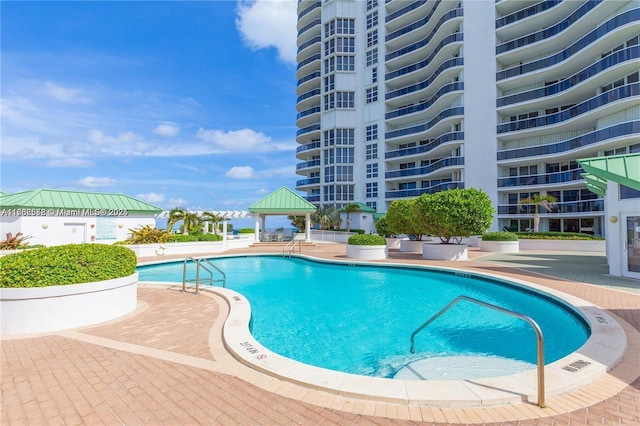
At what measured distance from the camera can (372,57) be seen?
153 feet

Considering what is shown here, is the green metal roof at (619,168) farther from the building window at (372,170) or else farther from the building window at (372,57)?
the building window at (372,57)

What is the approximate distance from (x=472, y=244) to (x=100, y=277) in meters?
29.3

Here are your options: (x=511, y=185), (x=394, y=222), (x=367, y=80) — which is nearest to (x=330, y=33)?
(x=367, y=80)

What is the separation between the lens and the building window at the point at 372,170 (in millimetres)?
46312

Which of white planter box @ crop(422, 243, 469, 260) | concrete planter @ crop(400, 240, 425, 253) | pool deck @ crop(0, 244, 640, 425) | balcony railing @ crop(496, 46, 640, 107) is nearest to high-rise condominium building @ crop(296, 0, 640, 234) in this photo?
balcony railing @ crop(496, 46, 640, 107)

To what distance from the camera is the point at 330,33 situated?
Answer: 48.7 metres

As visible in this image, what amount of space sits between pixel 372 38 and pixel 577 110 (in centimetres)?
2948

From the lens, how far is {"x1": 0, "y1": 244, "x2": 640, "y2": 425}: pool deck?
141 inches

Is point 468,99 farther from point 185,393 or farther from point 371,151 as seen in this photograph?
point 185,393

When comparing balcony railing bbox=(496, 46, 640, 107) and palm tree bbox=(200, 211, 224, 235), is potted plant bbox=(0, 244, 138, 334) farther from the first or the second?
balcony railing bbox=(496, 46, 640, 107)

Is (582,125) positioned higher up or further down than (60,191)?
higher up

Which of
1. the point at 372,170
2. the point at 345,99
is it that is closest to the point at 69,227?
the point at 372,170

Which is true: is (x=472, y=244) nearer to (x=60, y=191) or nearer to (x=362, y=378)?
(x=362, y=378)

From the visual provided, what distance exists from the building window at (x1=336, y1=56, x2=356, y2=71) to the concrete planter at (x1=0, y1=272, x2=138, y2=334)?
47.7m
